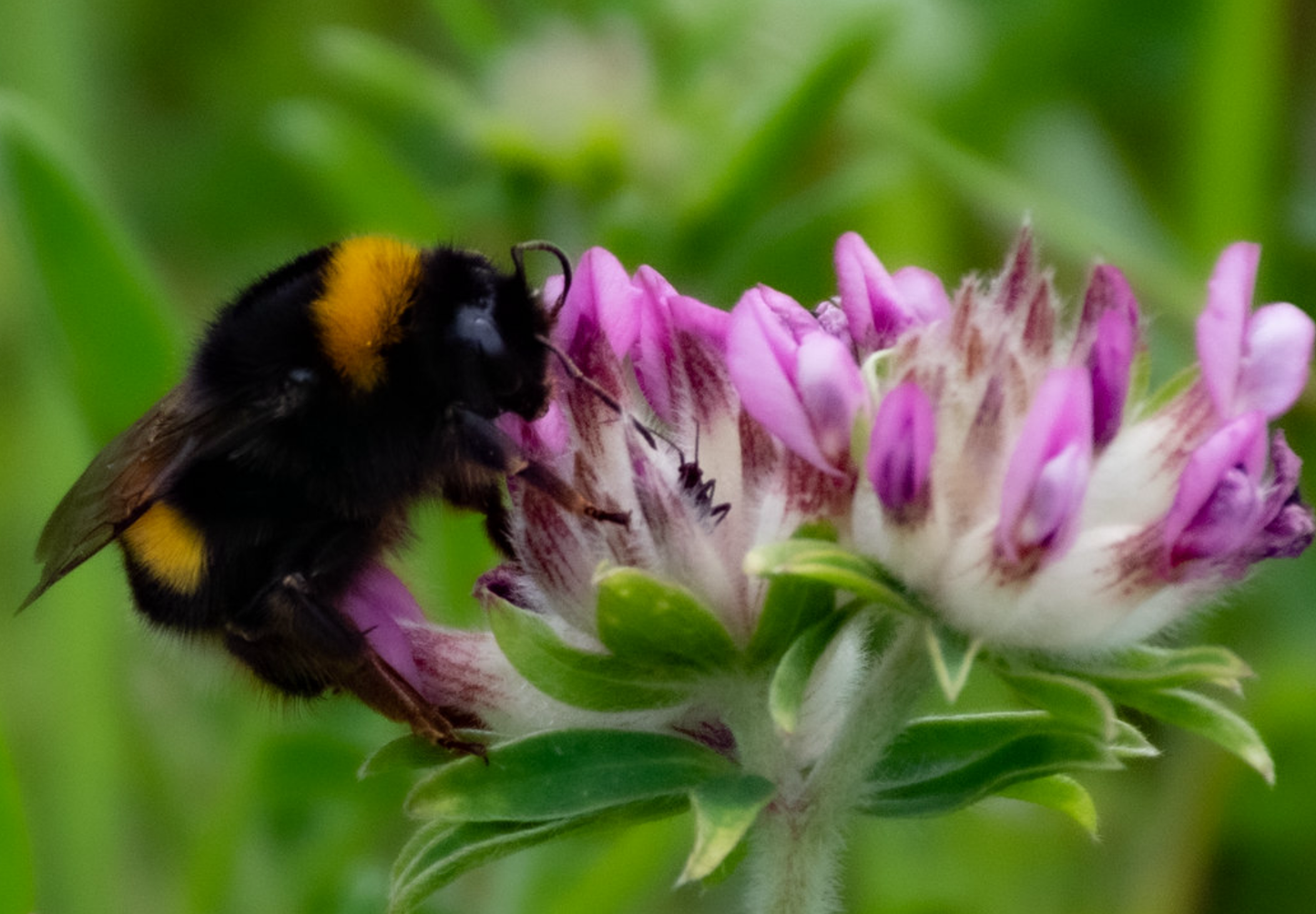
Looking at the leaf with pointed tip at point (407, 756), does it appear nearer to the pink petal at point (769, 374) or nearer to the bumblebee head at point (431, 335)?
the bumblebee head at point (431, 335)

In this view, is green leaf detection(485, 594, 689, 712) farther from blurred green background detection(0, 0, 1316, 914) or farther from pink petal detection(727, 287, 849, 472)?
blurred green background detection(0, 0, 1316, 914)

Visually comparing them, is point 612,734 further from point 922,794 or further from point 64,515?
point 64,515

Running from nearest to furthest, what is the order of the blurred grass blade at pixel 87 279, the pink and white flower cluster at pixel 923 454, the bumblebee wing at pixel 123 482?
the pink and white flower cluster at pixel 923 454 < the bumblebee wing at pixel 123 482 < the blurred grass blade at pixel 87 279

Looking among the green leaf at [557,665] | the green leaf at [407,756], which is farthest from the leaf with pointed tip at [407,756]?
the green leaf at [557,665]

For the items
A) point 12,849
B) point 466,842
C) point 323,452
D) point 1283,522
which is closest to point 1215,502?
point 1283,522

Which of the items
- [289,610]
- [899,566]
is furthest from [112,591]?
[899,566]

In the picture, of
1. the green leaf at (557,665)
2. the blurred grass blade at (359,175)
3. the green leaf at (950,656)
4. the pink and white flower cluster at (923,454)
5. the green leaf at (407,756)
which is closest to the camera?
the green leaf at (950,656)

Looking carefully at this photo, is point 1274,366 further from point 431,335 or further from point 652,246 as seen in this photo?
point 652,246

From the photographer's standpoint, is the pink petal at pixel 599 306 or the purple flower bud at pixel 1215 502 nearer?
the purple flower bud at pixel 1215 502
